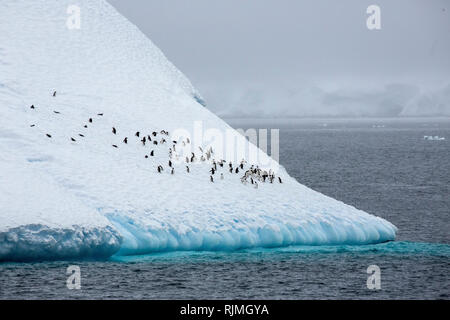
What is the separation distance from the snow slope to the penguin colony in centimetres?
25

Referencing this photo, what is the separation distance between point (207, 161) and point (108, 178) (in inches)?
283

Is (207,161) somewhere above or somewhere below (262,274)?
above

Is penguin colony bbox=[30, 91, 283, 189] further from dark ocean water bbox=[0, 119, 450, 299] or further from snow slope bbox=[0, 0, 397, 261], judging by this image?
dark ocean water bbox=[0, 119, 450, 299]

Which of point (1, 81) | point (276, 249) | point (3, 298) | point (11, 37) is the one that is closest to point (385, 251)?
point (276, 249)

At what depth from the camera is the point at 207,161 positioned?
40.0m

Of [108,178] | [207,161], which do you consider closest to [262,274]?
[108,178]

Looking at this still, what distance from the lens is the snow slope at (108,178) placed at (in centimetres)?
2938

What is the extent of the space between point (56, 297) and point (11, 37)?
88.1 feet

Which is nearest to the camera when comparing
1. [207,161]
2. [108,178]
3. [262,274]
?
[262,274]

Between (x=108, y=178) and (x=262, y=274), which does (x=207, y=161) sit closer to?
(x=108, y=178)

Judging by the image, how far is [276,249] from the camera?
109 ft

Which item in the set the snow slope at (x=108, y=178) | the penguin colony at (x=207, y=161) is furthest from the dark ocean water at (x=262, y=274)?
the penguin colony at (x=207, y=161)

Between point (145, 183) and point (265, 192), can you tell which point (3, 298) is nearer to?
point (145, 183)

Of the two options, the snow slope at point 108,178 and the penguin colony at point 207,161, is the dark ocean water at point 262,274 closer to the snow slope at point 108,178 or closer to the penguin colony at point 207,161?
the snow slope at point 108,178
